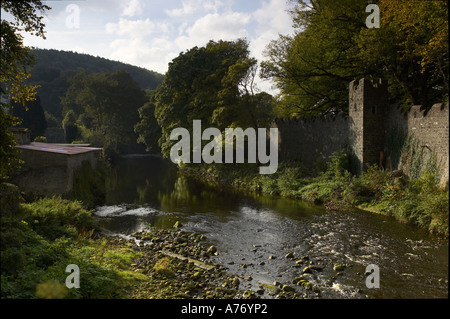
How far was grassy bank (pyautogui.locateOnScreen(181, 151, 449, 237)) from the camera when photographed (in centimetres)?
1132

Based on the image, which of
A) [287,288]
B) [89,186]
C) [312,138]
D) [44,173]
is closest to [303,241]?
[287,288]

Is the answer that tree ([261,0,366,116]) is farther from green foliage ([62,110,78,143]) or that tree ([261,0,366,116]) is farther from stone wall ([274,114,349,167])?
green foliage ([62,110,78,143])

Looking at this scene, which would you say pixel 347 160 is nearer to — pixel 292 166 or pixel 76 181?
pixel 292 166

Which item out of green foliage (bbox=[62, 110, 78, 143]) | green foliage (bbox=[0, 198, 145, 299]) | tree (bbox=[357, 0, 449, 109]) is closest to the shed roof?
green foliage (bbox=[0, 198, 145, 299])

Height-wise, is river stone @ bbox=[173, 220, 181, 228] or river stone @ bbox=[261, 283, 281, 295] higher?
river stone @ bbox=[261, 283, 281, 295]

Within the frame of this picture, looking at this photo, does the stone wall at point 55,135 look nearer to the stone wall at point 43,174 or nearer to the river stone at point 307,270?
the stone wall at point 43,174

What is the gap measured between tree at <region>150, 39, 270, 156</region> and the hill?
79.4ft

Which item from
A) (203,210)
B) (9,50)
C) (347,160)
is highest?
(9,50)

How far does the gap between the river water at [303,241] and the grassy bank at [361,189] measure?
604mm

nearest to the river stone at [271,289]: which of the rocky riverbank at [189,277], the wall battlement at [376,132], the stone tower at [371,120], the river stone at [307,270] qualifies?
the rocky riverbank at [189,277]

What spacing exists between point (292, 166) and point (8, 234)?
18.8 metres
